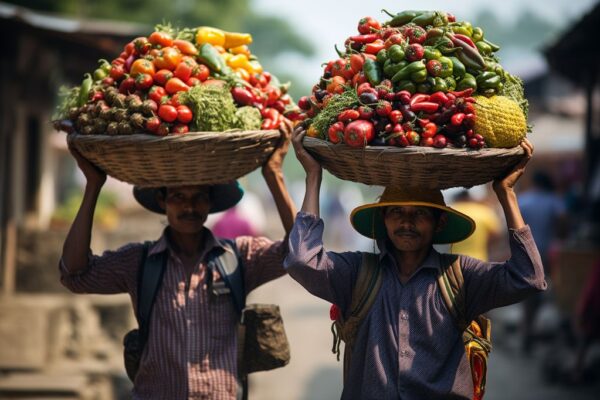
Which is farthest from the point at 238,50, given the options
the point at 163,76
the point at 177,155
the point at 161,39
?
the point at 177,155

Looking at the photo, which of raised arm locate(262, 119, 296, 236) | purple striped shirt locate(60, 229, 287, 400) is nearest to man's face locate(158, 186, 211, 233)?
purple striped shirt locate(60, 229, 287, 400)

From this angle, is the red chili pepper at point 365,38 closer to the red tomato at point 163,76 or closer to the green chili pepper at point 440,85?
the green chili pepper at point 440,85

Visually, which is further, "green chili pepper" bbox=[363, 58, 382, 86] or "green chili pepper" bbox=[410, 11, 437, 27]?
"green chili pepper" bbox=[410, 11, 437, 27]

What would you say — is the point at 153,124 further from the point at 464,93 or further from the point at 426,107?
the point at 464,93

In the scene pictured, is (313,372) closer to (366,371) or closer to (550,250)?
(550,250)

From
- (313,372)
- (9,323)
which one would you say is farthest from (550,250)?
(9,323)

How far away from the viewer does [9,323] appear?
7.11 meters

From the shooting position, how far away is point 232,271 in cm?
→ 365

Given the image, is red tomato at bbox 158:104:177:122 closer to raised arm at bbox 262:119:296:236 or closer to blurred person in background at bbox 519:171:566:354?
raised arm at bbox 262:119:296:236

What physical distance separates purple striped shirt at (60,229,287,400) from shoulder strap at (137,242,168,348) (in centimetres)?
3

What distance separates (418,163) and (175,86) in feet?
4.01

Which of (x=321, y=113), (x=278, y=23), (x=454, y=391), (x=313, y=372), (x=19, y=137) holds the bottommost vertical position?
(x=313, y=372)

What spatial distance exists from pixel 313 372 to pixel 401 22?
5.99 meters

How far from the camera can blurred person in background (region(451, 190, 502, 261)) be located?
7.80 m
